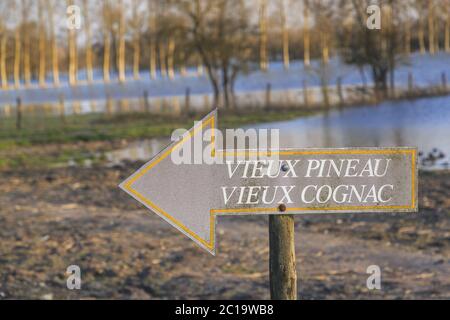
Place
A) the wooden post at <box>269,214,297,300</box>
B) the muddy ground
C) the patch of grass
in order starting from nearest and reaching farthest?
the wooden post at <box>269,214,297,300</box> → the muddy ground → the patch of grass

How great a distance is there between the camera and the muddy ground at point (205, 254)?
610cm

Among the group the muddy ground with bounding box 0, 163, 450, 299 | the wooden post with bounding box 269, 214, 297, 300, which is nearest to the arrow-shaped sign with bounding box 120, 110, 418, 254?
the wooden post with bounding box 269, 214, 297, 300

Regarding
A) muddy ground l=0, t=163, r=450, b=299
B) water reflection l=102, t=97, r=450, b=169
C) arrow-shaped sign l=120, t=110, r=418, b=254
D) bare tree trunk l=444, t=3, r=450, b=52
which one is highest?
bare tree trunk l=444, t=3, r=450, b=52

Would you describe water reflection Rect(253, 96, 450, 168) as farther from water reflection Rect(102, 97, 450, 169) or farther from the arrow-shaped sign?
the arrow-shaped sign

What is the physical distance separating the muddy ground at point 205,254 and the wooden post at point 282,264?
340cm

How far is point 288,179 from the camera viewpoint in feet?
7.60

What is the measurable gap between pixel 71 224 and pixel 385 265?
13.7 feet

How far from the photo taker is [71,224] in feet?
28.6

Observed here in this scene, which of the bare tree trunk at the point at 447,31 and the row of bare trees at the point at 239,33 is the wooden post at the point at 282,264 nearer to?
the row of bare trees at the point at 239,33

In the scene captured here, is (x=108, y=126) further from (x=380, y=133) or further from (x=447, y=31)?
(x=447, y=31)

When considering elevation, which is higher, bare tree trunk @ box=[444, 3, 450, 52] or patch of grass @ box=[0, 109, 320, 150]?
bare tree trunk @ box=[444, 3, 450, 52]

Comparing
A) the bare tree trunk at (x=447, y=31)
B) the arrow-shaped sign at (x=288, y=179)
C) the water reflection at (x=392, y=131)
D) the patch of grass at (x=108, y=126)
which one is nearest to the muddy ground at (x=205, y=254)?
the water reflection at (x=392, y=131)

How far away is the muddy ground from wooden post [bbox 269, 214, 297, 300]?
11.1 feet

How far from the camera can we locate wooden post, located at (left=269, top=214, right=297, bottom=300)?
248 cm
